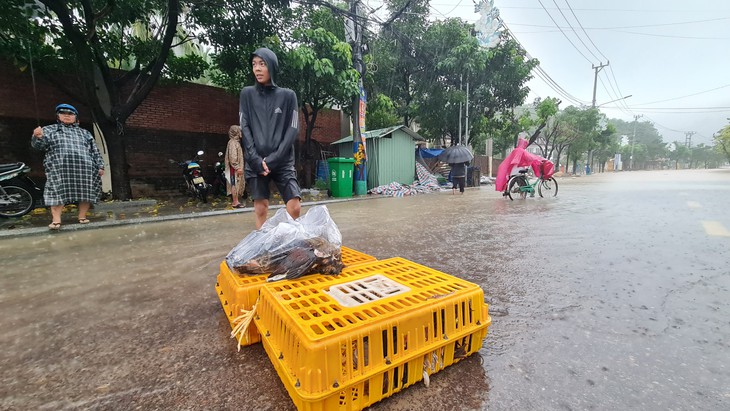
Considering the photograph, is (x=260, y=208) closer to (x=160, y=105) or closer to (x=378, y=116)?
(x=160, y=105)

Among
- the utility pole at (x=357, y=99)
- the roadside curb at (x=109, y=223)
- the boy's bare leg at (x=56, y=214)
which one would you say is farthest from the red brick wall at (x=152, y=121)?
the boy's bare leg at (x=56, y=214)

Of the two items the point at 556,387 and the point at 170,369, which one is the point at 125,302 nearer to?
the point at 170,369

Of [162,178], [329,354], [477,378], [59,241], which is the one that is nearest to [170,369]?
[329,354]

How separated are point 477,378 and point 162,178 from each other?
9.57 m

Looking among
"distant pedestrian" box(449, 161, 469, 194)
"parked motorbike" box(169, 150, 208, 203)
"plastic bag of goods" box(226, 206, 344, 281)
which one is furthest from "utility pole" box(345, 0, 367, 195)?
"plastic bag of goods" box(226, 206, 344, 281)

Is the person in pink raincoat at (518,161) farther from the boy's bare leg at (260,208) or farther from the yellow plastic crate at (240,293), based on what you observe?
the yellow plastic crate at (240,293)

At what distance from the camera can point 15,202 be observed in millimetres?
5309

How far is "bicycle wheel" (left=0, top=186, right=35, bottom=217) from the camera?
17.0ft

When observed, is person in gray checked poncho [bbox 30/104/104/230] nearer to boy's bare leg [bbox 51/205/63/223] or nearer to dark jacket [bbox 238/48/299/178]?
boy's bare leg [bbox 51/205/63/223]

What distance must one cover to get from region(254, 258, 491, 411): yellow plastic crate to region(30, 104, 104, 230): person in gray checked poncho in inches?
190

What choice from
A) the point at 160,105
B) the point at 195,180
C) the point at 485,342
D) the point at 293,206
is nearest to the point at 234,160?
the point at 195,180

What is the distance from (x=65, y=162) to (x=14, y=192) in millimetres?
1923

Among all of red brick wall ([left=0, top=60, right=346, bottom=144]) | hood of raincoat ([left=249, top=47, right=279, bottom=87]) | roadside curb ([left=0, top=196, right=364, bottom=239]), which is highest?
red brick wall ([left=0, top=60, right=346, bottom=144])

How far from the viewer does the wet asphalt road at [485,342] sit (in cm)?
121
